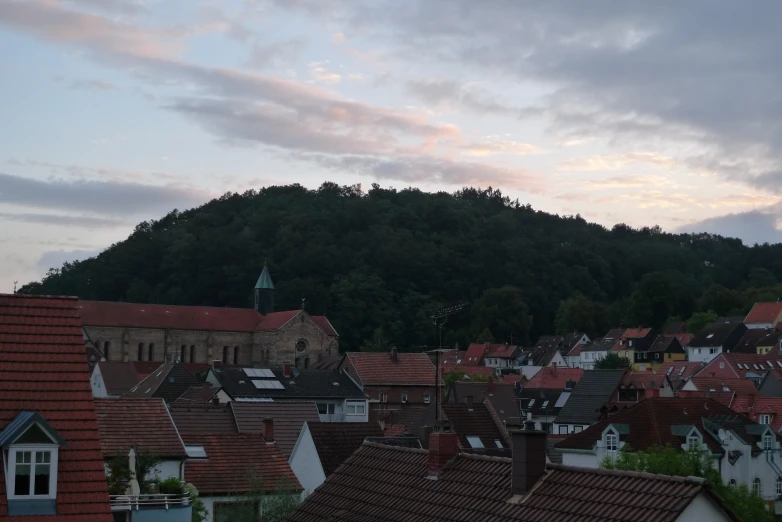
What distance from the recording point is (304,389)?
64438mm

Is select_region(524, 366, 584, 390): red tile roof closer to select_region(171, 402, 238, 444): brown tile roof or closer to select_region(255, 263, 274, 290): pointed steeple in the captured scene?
select_region(255, 263, 274, 290): pointed steeple

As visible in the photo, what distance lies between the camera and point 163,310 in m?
128

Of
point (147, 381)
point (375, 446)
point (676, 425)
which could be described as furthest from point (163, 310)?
point (375, 446)

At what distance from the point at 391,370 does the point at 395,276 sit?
102921 millimetres

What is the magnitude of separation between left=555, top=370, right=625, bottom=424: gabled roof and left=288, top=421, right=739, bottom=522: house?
147 ft

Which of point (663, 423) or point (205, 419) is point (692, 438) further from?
point (205, 419)

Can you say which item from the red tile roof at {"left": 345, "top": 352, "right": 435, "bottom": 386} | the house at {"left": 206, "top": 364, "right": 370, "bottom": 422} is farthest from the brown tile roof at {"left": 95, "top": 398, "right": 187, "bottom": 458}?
the red tile roof at {"left": 345, "top": 352, "right": 435, "bottom": 386}

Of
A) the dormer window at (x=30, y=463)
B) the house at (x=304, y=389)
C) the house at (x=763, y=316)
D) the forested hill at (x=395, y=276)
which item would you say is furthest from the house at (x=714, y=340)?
the dormer window at (x=30, y=463)

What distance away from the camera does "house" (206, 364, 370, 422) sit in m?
62.5

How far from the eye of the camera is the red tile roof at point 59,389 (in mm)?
15867

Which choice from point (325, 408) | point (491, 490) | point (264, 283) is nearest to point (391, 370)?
point (325, 408)

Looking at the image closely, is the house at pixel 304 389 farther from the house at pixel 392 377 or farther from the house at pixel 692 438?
the house at pixel 692 438

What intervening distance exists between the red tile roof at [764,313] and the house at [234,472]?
121681 mm

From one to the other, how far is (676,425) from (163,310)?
296 feet
